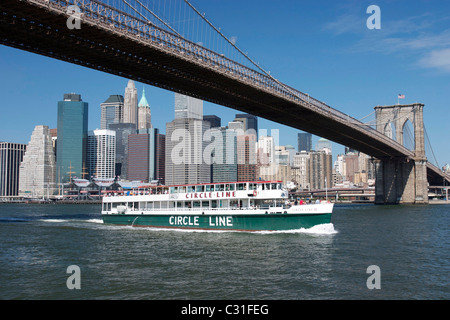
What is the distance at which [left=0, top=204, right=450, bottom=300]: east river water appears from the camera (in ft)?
54.1

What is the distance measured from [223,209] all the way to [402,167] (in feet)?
222

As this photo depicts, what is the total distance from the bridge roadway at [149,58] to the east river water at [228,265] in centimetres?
1481

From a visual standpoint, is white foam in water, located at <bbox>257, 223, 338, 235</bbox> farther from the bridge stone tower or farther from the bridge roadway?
the bridge stone tower

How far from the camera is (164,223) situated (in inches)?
1462

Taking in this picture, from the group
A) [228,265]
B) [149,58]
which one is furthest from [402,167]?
[228,265]

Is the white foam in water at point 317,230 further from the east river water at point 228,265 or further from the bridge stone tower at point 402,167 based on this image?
the bridge stone tower at point 402,167

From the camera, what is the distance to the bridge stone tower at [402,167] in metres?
87.8

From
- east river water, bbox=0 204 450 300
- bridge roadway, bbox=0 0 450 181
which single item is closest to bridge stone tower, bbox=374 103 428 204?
bridge roadway, bbox=0 0 450 181

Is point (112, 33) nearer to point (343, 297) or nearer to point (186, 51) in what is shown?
point (186, 51)

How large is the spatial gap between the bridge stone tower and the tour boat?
6339 centimetres

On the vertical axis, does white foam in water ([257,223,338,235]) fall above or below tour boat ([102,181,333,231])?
below

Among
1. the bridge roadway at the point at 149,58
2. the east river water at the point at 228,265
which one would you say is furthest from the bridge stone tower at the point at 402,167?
the east river water at the point at 228,265
